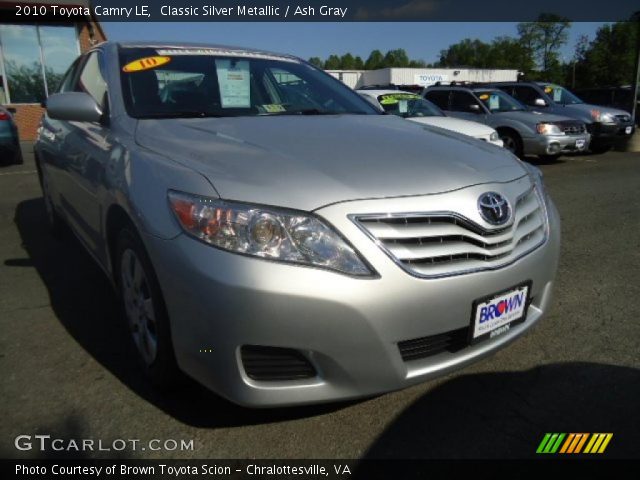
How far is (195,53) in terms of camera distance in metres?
3.09

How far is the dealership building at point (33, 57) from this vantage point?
15156 millimetres

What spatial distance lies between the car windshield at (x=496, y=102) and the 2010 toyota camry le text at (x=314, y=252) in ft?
27.6

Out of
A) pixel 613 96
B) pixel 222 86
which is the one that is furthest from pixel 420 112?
pixel 613 96

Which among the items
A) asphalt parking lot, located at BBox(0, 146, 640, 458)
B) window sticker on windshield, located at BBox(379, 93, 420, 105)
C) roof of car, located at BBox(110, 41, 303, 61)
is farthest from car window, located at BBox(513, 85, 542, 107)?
roof of car, located at BBox(110, 41, 303, 61)

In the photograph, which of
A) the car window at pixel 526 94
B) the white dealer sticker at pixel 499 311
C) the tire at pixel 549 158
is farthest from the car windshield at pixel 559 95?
the white dealer sticker at pixel 499 311

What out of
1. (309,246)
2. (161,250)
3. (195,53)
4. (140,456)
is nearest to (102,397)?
(140,456)

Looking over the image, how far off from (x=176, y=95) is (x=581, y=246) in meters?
3.56

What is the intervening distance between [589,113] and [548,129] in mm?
2790

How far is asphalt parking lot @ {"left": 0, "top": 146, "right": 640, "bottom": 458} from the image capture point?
1951 mm

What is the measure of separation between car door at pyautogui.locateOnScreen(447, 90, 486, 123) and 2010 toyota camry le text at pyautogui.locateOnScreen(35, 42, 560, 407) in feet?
26.8

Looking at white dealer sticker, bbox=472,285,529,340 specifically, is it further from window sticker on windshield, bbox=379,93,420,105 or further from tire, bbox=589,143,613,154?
tire, bbox=589,143,613,154

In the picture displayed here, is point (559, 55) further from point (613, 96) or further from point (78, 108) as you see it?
point (78, 108)

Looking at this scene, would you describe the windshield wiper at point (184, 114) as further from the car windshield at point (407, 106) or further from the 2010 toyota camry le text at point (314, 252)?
the car windshield at point (407, 106)

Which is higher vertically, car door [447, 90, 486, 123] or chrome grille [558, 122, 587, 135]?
car door [447, 90, 486, 123]
